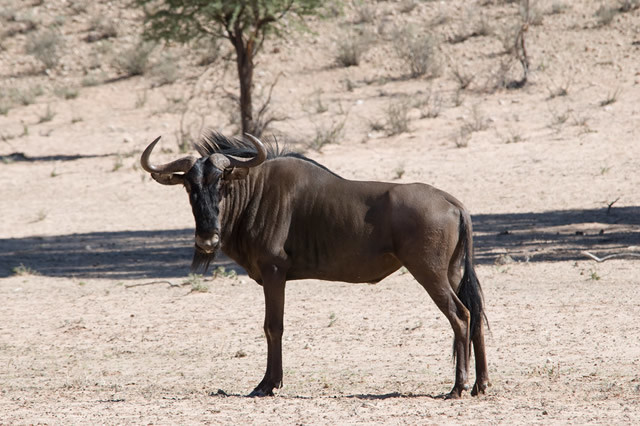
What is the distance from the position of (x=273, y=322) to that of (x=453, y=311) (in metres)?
1.29

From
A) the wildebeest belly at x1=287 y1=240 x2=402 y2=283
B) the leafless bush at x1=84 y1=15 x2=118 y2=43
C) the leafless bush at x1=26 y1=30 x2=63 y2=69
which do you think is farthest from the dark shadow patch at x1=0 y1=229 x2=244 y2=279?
the leafless bush at x1=84 y1=15 x2=118 y2=43

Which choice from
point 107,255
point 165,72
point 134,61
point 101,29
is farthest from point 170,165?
point 101,29

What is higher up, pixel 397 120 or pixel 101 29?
pixel 397 120

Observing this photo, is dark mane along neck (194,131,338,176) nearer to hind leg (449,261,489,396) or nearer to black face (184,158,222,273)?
black face (184,158,222,273)

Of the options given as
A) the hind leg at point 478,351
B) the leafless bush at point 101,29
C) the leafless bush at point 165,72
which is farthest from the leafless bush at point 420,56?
the hind leg at point 478,351

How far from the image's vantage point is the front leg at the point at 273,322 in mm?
6555

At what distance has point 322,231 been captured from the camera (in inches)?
260

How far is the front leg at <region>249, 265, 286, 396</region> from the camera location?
21.5 ft

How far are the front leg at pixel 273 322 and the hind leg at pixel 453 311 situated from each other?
3.08 feet

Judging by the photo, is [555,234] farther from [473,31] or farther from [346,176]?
[473,31]

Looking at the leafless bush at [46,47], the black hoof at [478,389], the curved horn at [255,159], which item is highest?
the curved horn at [255,159]

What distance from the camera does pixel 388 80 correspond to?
24.8 metres

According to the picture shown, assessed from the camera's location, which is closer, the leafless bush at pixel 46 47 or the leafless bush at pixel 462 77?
the leafless bush at pixel 462 77

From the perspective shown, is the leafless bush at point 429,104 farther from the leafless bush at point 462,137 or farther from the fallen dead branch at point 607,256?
the fallen dead branch at point 607,256
